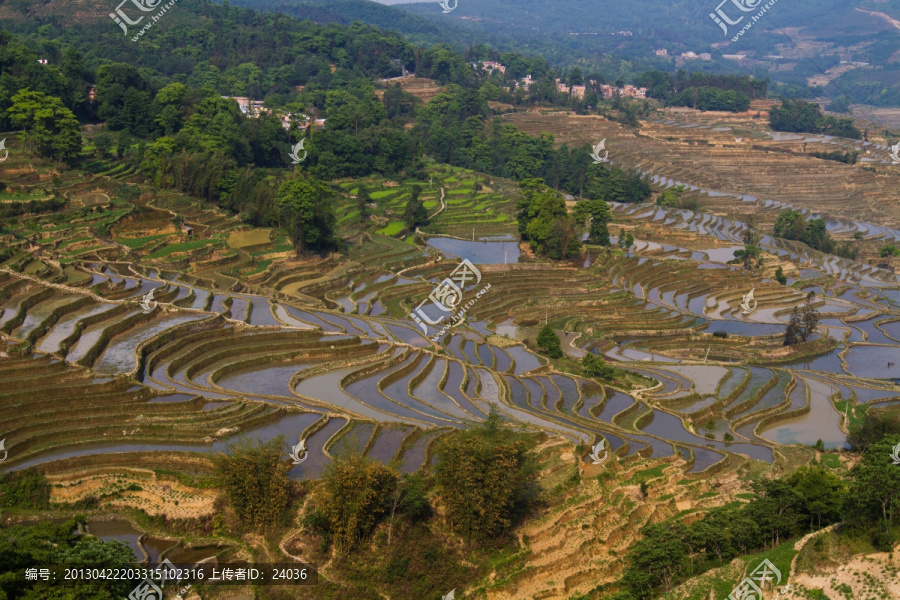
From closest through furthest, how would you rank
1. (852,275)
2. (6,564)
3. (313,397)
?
(6,564), (313,397), (852,275)

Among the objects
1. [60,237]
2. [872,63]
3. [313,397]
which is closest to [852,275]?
[313,397]

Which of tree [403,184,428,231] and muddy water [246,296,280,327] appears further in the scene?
tree [403,184,428,231]

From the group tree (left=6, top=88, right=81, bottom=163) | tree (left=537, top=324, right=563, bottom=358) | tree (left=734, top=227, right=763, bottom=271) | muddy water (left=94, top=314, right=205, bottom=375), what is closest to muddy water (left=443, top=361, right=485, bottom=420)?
tree (left=537, top=324, right=563, bottom=358)

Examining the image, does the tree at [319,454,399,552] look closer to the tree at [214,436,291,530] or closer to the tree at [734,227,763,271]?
the tree at [214,436,291,530]

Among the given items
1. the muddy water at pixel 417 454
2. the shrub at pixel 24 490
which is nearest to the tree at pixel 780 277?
the muddy water at pixel 417 454

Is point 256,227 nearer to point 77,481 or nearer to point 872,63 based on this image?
point 77,481

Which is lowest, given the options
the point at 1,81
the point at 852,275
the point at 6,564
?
the point at 852,275
